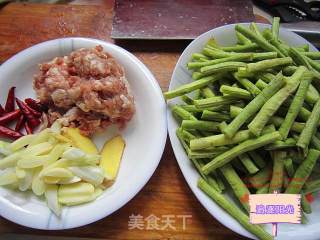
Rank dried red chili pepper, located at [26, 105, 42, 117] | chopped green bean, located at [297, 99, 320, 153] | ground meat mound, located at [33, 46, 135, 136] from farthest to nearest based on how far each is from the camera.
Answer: dried red chili pepper, located at [26, 105, 42, 117]
ground meat mound, located at [33, 46, 135, 136]
chopped green bean, located at [297, 99, 320, 153]

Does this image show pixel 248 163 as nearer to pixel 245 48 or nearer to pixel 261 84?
pixel 261 84

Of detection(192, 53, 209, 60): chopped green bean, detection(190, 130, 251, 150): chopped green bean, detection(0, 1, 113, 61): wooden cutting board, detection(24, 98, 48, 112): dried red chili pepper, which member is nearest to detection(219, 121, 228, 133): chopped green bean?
detection(190, 130, 251, 150): chopped green bean

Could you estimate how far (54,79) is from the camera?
1.44m

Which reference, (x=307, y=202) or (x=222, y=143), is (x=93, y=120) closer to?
(x=222, y=143)

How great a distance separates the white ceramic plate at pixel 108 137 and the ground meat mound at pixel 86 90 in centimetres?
8

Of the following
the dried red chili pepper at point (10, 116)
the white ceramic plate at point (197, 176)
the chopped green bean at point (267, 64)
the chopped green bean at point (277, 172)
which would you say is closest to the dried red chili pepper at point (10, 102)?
the dried red chili pepper at point (10, 116)

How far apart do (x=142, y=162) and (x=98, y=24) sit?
0.99m

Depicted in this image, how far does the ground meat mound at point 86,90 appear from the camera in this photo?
4.66 feet

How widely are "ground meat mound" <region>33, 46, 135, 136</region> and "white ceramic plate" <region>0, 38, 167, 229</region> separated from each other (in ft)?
0.27

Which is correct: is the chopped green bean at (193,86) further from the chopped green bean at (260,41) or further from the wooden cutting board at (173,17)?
the wooden cutting board at (173,17)

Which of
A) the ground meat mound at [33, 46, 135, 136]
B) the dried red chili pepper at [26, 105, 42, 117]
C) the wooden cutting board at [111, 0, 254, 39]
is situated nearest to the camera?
the ground meat mound at [33, 46, 135, 136]

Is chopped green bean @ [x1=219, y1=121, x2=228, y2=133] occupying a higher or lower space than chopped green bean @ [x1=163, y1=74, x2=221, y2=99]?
lower

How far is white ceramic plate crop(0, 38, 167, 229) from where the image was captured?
4.07ft

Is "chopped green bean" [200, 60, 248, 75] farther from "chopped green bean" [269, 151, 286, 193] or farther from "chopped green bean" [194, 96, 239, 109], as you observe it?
"chopped green bean" [269, 151, 286, 193]
